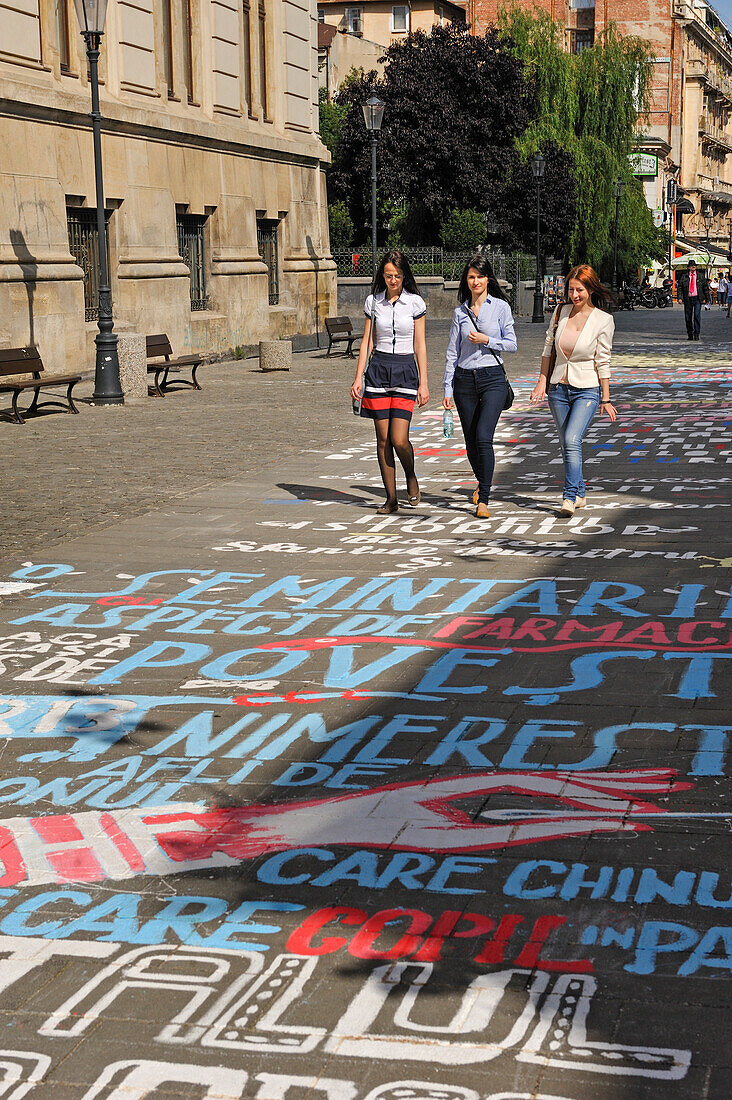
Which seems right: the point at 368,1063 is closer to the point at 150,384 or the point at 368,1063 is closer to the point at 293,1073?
the point at 293,1073

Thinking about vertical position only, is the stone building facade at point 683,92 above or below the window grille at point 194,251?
above

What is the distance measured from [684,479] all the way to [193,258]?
16.5 meters

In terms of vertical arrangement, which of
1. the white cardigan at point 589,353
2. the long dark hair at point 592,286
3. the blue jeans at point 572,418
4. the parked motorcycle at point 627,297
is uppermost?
the parked motorcycle at point 627,297

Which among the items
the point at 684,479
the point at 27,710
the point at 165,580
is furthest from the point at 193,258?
the point at 27,710

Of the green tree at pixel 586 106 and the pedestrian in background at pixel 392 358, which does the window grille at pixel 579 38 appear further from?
the pedestrian in background at pixel 392 358

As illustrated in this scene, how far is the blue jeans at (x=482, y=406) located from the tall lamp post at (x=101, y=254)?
9.20 m

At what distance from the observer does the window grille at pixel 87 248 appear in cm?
2125

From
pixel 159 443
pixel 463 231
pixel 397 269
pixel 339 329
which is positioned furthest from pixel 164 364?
pixel 463 231

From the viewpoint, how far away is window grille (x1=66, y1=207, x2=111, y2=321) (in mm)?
21250

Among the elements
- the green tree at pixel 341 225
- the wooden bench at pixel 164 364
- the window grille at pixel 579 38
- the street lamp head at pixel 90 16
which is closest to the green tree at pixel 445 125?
the green tree at pixel 341 225

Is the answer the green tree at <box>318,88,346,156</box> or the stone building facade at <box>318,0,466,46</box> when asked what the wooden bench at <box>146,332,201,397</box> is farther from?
the stone building facade at <box>318,0,466,46</box>

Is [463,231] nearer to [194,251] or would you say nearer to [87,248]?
[194,251]

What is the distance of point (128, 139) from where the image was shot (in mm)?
22703

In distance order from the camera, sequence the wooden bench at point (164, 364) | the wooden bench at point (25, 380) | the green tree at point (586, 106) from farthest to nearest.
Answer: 1. the green tree at point (586, 106)
2. the wooden bench at point (164, 364)
3. the wooden bench at point (25, 380)
